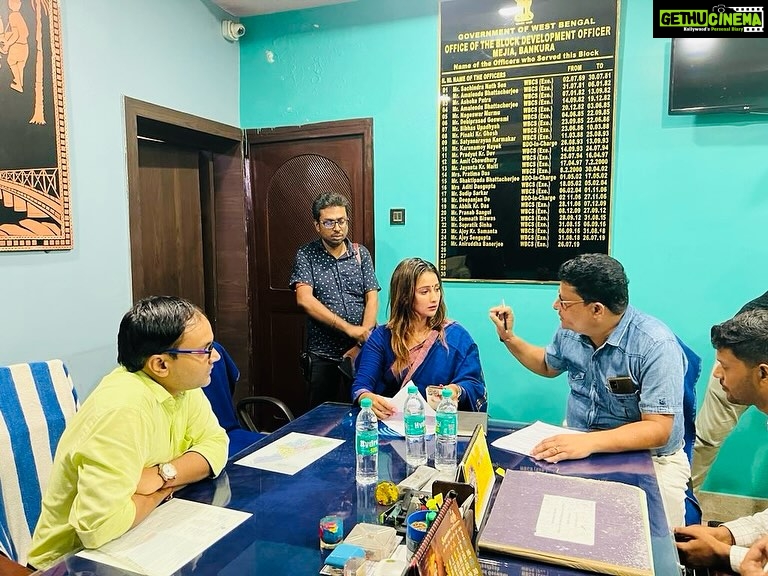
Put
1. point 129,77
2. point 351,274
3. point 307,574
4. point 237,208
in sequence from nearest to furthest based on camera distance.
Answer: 1. point 307,574
2. point 129,77
3. point 351,274
4. point 237,208

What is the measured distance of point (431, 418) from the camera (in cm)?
189

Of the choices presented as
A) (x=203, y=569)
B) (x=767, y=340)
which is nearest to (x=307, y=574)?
(x=203, y=569)

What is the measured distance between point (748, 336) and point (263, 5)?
3.10m

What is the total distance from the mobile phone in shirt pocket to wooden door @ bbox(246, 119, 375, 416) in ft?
6.14

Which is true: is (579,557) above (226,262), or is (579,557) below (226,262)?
below

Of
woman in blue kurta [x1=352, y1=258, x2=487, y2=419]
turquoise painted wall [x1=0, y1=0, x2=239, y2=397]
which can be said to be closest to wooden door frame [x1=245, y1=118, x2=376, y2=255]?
turquoise painted wall [x1=0, y1=0, x2=239, y2=397]

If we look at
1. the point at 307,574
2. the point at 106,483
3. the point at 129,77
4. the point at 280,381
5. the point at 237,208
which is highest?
the point at 129,77

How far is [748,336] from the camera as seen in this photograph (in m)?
1.39

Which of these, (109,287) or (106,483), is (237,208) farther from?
(106,483)

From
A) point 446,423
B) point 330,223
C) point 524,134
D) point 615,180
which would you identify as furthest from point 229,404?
point 615,180

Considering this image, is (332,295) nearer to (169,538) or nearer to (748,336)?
(169,538)

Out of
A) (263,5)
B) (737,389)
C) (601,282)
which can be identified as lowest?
(737,389)

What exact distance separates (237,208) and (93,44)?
1304 millimetres

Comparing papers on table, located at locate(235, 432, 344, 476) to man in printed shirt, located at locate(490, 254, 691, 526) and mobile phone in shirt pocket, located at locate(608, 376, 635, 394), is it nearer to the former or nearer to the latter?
man in printed shirt, located at locate(490, 254, 691, 526)
